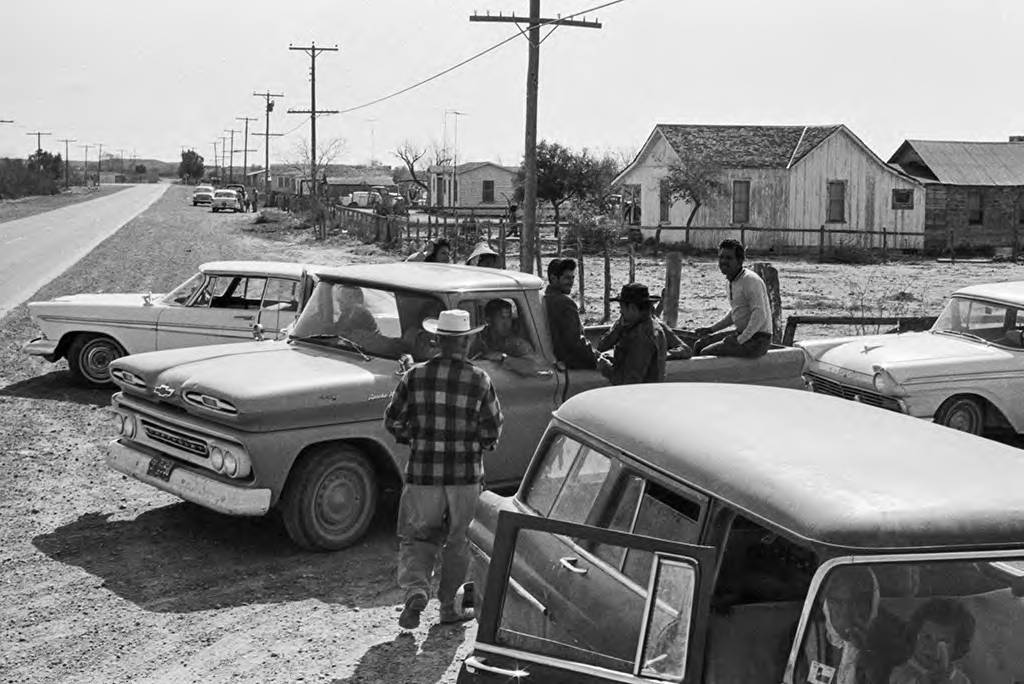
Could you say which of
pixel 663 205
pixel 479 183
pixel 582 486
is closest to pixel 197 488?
pixel 582 486

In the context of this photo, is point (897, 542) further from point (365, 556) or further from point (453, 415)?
point (365, 556)

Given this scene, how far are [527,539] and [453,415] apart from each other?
2.15 m

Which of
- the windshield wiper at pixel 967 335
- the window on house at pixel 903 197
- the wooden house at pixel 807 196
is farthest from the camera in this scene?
the window on house at pixel 903 197

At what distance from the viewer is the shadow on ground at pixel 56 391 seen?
11977mm

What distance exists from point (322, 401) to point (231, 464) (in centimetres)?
64

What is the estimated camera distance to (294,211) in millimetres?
69062

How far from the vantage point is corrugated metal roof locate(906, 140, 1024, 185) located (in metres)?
43.8

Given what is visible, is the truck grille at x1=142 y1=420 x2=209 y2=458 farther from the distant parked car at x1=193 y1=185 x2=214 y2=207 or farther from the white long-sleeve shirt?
the distant parked car at x1=193 y1=185 x2=214 y2=207

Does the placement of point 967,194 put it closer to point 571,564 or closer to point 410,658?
point 410,658

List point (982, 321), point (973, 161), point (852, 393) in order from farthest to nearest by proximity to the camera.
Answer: point (973, 161) → point (982, 321) → point (852, 393)

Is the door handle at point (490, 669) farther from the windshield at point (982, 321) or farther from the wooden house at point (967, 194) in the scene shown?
the wooden house at point (967, 194)

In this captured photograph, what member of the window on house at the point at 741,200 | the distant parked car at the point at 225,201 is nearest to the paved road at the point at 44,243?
the distant parked car at the point at 225,201

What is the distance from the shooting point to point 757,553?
3.83 m

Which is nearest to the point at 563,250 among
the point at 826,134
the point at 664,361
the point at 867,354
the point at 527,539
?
the point at 826,134
